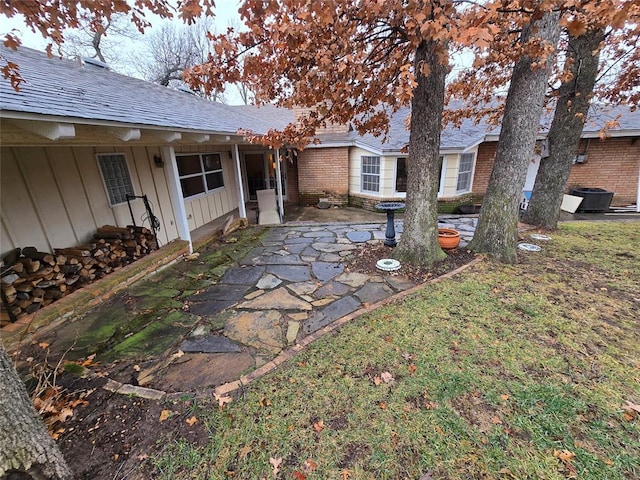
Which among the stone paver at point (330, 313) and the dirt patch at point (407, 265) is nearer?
the stone paver at point (330, 313)

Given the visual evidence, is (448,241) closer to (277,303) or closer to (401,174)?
(277,303)

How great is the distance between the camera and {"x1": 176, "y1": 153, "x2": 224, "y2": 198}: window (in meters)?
7.09

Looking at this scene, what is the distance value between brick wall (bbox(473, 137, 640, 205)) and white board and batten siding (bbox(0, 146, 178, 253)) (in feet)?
39.4

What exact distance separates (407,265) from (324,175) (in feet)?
23.6

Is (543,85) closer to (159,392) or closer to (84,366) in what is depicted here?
(159,392)

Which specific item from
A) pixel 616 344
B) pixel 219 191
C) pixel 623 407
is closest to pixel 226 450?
pixel 623 407

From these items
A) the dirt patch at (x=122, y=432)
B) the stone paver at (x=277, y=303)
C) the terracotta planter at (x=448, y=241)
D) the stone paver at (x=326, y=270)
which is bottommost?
the stone paver at (x=326, y=270)

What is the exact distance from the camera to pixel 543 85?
4254 millimetres

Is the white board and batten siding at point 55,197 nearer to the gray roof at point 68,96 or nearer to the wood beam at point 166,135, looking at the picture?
the gray roof at point 68,96

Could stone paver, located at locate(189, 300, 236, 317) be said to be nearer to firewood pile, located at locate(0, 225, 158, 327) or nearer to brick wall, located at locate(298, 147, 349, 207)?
firewood pile, located at locate(0, 225, 158, 327)

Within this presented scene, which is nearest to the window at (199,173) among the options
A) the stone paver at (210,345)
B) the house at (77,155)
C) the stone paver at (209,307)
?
the house at (77,155)

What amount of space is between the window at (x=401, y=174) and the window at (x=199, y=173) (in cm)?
633

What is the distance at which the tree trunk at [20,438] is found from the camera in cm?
140

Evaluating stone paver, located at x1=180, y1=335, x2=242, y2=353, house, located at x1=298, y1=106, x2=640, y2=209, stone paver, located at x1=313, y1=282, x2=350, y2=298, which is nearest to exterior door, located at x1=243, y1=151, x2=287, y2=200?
house, located at x1=298, y1=106, x2=640, y2=209
